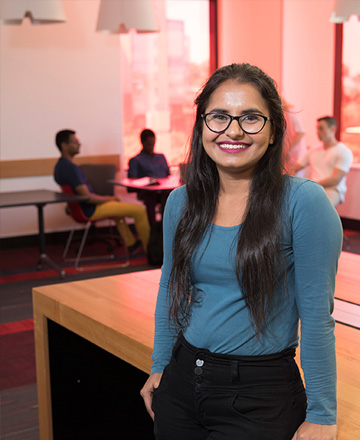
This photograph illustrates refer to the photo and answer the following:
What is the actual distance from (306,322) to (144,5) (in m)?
4.65

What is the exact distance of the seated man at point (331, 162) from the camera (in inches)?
247

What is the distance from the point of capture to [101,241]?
7.49 meters

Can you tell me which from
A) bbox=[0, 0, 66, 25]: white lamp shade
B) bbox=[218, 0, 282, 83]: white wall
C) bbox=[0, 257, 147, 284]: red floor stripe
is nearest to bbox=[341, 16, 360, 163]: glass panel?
bbox=[218, 0, 282, 83]: white wall

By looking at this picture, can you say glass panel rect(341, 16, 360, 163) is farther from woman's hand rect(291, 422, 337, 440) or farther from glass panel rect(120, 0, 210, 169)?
woman's hand rect(291, 422, 337, 440)

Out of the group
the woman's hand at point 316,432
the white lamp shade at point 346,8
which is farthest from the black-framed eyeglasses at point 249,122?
the white lamp shade at point 346,8

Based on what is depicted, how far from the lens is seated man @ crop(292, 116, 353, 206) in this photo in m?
6.27

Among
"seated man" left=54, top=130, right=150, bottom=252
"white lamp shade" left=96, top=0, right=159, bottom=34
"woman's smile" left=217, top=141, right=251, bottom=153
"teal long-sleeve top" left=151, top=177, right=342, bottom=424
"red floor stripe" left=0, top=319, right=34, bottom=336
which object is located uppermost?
"white lamp shade" left=96, top=0, right=159, bottom=34

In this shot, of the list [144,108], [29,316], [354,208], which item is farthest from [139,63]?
[29,316]

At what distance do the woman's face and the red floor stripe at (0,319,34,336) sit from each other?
3.36m

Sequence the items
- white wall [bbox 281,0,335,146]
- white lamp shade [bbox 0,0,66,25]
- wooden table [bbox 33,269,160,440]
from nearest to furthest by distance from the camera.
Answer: wooden table [bbox 33,269,160,440], white lamp shade [bbox 0,0,66,25], white wall [bbox 281,0,335,146]

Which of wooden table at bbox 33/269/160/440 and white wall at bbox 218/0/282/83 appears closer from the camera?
wooden table at bbox 33/269/160/440

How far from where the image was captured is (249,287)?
52.1 inches

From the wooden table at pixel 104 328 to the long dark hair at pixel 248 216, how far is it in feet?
1.28

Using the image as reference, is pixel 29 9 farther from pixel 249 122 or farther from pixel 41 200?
pixel 249 122
